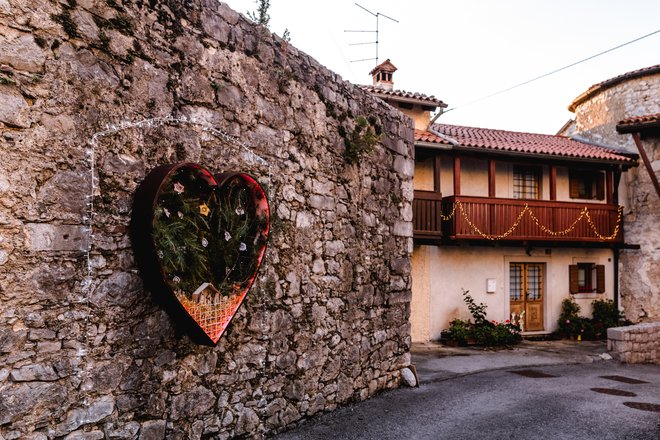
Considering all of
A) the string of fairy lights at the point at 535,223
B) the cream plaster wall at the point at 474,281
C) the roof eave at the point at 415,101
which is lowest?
the cream plaster wall at the point at 474,281

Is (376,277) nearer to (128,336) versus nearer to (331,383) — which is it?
(331,383)

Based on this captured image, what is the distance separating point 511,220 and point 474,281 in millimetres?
1793

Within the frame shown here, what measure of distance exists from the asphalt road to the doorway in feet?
19.1

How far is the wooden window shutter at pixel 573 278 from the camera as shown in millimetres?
14555

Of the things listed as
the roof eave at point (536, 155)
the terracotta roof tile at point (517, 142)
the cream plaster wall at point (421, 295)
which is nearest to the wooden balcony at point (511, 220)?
the cream plaster wall at point (421, 295)

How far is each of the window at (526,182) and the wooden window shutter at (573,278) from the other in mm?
2183

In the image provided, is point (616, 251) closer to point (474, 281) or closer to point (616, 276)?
point (616, 276)

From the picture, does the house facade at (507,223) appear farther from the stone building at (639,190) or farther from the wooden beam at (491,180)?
the stone building at (639,190)

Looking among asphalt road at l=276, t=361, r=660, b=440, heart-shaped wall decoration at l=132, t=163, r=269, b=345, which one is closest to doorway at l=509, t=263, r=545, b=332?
asphalt road at l=276, t=361, r=660, b=440

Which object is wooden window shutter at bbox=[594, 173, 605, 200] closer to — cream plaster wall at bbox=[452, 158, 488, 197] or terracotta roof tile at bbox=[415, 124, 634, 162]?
terracotta roof tile at bbox=[415, 124, 634, 162]

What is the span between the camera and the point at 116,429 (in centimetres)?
320

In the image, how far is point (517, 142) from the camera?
47.9ft

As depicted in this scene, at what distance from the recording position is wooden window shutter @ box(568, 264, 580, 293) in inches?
573

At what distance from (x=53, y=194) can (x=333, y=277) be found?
314 centimetres
